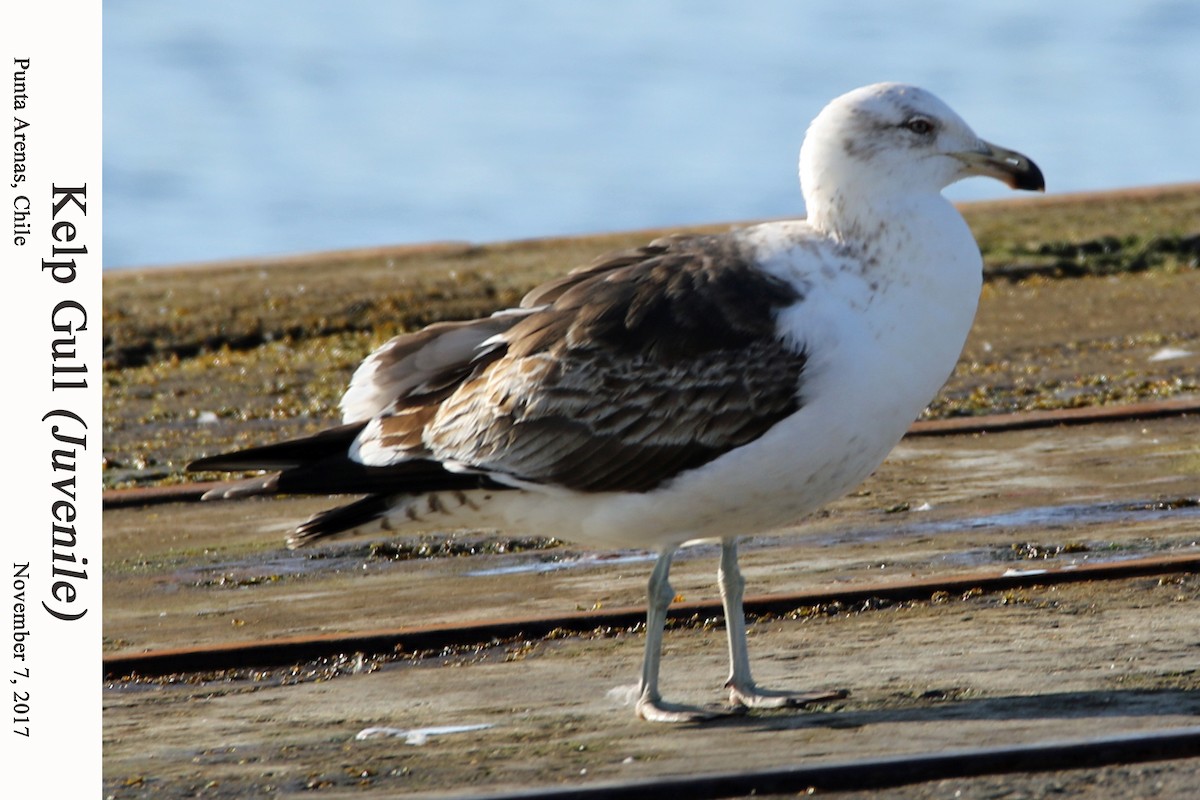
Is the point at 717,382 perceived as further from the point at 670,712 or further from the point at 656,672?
the point at 670,712

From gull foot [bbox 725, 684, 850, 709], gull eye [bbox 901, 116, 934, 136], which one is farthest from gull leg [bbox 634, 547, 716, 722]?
gull eye [bbox 901, 116, 934, 136]

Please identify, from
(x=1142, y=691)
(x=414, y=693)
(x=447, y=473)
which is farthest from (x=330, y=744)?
(x=1142, y=691)

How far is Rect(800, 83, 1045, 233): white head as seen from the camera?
5855mm

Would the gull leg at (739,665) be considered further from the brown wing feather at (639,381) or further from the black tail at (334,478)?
the black tail at (334,478)

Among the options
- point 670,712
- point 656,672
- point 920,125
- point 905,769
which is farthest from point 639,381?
point 905,769

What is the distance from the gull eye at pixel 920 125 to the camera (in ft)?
19.4

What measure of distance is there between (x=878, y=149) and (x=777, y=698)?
1709 mm

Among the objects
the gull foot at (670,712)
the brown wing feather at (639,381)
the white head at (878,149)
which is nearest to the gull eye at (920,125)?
the white head at (878,149)

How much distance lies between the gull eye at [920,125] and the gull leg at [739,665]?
1387 mm

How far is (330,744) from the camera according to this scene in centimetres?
529

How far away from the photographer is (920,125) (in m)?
5.93

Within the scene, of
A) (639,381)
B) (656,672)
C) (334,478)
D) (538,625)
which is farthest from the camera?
(538,625)

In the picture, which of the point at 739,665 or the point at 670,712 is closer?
the point at 670,712

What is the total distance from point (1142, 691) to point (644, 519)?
4.90ft
